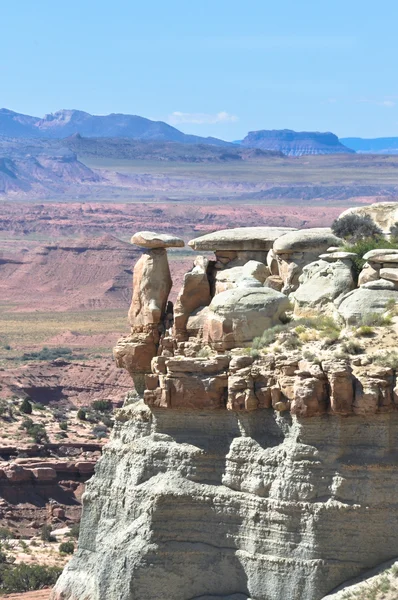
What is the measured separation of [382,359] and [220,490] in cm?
424

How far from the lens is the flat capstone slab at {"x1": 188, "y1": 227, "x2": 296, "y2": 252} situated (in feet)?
126

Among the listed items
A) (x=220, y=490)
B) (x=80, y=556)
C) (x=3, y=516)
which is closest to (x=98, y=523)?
(x=80, y=556)

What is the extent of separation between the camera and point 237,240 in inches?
1519

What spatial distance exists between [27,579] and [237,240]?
18.0 m

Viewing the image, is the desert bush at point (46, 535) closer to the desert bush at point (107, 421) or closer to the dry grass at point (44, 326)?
the desert bush at point (107, 421)

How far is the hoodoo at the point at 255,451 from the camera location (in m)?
30.3

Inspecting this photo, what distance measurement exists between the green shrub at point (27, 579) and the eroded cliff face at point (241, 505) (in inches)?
637

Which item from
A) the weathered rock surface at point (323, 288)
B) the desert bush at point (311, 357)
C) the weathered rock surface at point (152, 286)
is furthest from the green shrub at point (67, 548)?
the desert bush at point (311, 357)

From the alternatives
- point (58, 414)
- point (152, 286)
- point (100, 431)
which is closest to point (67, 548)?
point (152, 286)

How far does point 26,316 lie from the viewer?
178m

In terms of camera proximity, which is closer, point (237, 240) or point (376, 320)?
point (376, 320)

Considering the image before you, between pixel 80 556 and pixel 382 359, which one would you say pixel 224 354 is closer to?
pixel 382 359

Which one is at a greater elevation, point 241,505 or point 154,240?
point 154,240

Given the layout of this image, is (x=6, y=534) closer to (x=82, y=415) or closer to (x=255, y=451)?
(x=82, y=415)
